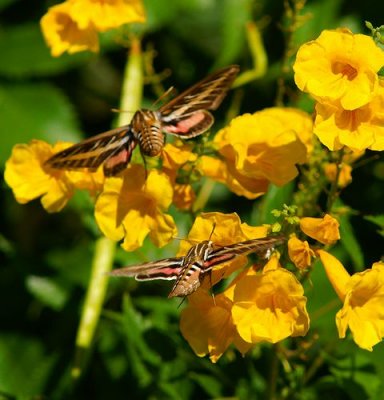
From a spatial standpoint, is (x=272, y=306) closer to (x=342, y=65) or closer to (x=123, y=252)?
(x=342, y=65)

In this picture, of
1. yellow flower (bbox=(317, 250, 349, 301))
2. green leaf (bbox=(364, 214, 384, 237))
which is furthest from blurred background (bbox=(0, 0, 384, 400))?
yellow flower (bbox=(317, 250, 349, 301))

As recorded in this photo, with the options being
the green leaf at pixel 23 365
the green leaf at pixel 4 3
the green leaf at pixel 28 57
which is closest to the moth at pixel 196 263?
the green leaf at pixel 23 365

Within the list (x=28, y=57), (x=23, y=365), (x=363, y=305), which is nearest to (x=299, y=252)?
(x=363, y=305)

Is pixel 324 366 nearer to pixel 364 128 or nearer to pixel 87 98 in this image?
pixel 364 128

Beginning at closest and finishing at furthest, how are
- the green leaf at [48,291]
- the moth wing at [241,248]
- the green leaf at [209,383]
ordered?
the moth wing at [241,248]
the green leaf at [209,383]
the green leaf at [48,291]

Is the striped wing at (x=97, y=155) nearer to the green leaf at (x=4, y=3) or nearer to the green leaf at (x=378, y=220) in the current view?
the green leaf at (x=378, y=220)

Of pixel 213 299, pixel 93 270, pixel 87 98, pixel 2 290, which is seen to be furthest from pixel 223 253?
pixel 87 98
